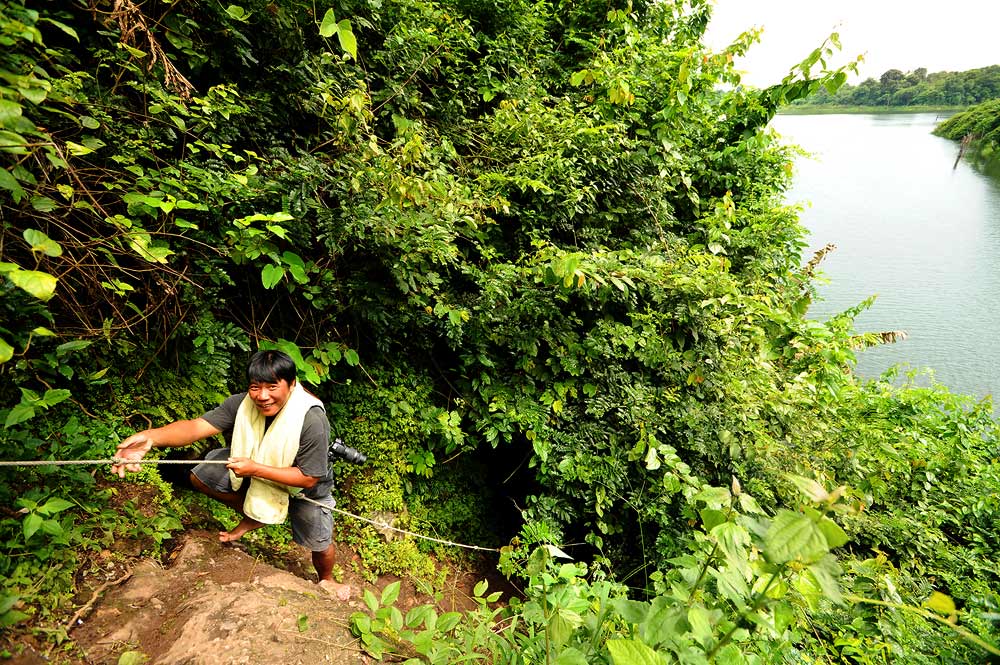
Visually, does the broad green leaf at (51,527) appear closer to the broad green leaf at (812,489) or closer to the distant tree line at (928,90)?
the broad green leaf at (812,489)

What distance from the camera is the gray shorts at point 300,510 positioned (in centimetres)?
256

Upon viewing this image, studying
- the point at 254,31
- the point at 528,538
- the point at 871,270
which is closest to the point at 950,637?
the point at 528,538

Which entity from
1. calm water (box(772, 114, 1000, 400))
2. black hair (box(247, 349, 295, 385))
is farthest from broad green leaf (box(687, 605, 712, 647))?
calm water (box(772, 114, 1000, 400))

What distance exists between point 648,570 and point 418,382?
2.26 meters

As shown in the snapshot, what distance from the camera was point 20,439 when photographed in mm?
2086

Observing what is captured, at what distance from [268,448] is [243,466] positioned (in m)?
0.16

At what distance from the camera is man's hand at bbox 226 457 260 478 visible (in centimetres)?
210

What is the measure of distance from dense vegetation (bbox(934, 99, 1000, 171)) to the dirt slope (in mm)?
35590

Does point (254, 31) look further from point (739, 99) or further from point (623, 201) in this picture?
point (739, 99)

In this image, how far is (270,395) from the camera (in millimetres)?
2182

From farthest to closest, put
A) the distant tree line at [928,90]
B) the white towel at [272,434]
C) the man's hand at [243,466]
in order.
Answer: the distant tree line at [928,90] < the white towel at [272,434] < the man's hand at [243,466]

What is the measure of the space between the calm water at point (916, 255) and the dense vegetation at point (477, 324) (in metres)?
3.46

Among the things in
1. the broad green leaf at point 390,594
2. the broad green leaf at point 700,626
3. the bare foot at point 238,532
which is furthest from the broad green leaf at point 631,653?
the bare foot at point 238,532

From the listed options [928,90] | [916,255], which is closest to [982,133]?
[916,255]
